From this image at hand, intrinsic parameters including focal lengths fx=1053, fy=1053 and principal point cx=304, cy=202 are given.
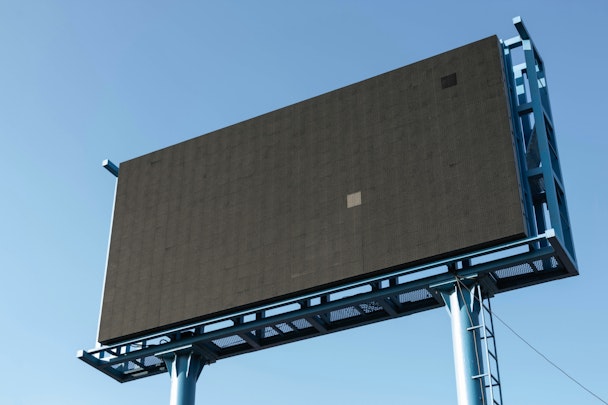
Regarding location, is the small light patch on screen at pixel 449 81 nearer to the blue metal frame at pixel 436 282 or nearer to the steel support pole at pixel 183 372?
the blue metal frame at pixel 436 282

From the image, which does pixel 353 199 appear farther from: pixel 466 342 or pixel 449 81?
pixel 466 342

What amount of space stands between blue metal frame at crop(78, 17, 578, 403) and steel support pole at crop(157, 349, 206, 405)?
4cm

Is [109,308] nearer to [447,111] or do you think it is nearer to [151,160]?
[151,160]

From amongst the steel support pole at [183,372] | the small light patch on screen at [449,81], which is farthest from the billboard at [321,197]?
the steel support pole at [183,372]

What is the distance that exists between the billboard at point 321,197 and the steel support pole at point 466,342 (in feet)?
3.54

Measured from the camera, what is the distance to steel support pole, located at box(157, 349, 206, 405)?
27.4m

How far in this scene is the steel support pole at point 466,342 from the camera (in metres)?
22.4

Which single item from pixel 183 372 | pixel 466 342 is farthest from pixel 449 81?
pixel 183 372

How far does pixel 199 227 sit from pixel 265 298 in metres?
3.42

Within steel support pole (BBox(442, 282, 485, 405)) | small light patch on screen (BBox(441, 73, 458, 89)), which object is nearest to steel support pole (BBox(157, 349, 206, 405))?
steel support pole (BBox(442, 282, 485, 405))

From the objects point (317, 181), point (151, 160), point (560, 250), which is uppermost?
point (151, 160)

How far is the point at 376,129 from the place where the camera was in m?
26.3

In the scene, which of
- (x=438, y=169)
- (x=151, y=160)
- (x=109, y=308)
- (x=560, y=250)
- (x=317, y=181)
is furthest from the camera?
(x=151, y=160)

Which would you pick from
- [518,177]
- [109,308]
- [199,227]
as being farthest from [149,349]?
[518,177]
